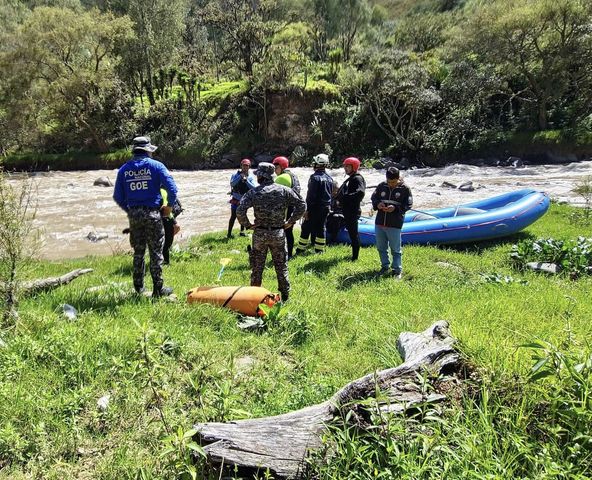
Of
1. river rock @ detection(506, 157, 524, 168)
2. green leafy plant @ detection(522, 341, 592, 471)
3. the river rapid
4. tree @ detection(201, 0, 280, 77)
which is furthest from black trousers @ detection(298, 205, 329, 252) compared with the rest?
tree @ detection(201, 0, 280, 77)

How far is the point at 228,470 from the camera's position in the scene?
7.41 feet

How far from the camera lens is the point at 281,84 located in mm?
31328

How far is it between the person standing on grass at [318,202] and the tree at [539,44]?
21.6 meters

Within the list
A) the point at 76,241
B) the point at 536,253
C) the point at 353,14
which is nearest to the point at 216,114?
the point at 353,14

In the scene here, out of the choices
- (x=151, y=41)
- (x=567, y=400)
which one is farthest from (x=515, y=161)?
(x=151, y=41)

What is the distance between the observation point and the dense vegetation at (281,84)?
2455 centimetres

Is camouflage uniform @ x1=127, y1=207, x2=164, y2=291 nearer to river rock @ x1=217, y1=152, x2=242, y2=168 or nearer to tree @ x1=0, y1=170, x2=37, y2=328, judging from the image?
tree @ x1=0, y1=170, x2=37, y2=328

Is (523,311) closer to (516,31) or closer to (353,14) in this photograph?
(516,31)

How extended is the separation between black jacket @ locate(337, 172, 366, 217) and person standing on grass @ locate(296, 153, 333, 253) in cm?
47

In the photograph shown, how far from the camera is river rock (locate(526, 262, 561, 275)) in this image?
7208 millimetres

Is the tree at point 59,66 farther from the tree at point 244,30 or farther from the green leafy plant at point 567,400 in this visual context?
the green leafy plant at point 567,400

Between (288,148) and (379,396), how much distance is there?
30675 mm

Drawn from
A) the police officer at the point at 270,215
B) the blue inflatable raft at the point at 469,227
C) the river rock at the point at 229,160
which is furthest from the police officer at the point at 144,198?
the river rock at the point at 229,160

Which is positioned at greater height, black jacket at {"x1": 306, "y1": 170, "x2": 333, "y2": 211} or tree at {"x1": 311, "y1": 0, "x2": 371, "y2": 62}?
tree at {"x1": 311, "y1": 0, "x2": 371, "y2": 62}
